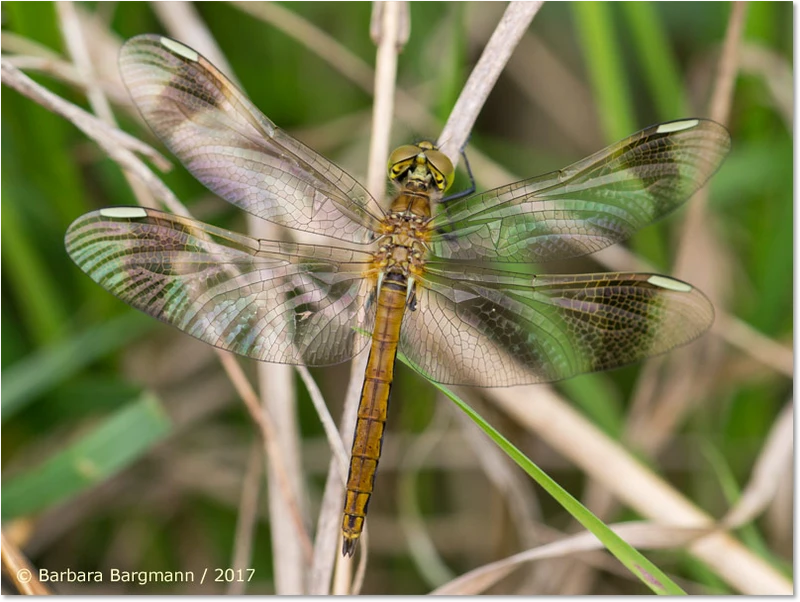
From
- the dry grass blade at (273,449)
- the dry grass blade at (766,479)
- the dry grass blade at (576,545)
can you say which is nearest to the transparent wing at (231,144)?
the dry grass blade at (273,449)

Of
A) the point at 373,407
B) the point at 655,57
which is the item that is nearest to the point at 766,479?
the point at 373,407

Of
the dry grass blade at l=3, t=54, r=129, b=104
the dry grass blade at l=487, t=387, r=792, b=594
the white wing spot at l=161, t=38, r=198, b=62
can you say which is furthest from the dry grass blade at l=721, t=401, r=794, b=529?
the dry grass blade at l=3, t=54, r=129, b=104

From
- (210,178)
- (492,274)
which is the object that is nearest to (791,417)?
(492,274)

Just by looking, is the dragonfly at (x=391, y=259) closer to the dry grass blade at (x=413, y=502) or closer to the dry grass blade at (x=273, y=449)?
the dry grass blade at (x=273, y=449)

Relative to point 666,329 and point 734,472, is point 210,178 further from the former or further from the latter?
point 734,472

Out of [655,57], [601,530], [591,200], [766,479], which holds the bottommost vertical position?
[601,530]

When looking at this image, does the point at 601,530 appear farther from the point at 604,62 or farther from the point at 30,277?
the point at 30,277
